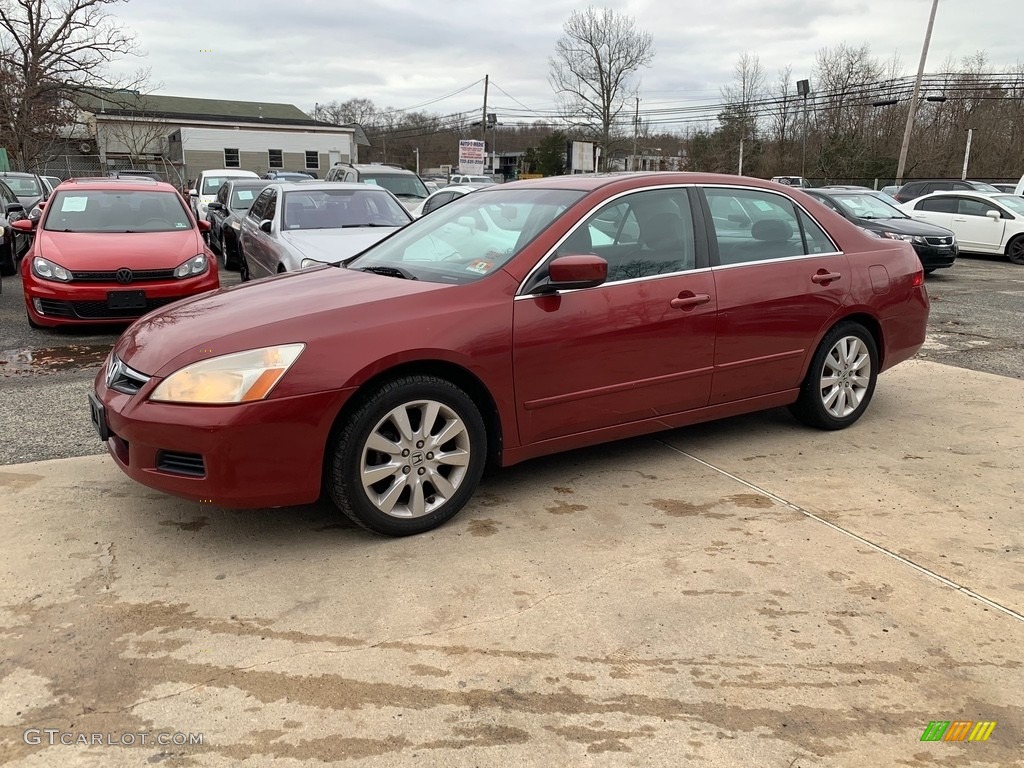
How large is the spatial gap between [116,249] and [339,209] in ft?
7.78

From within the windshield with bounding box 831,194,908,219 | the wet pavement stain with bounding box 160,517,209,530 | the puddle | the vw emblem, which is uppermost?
the windshield with bounding box 831,194,908,219

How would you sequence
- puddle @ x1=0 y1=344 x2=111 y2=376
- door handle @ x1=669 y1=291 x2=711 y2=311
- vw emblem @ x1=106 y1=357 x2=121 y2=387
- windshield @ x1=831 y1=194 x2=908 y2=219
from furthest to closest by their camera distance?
windshield @ x1=831 y1=194 x2=908 y2=219 → puddle @ x1=0 y1=344 x2=111 y2=376 → door handle @ x1=669 y1=291 x2=711 y2=311 → vw emblem @ x1=106 y1=357 x2=121 y2=387

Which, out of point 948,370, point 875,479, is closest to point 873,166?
point 948,370

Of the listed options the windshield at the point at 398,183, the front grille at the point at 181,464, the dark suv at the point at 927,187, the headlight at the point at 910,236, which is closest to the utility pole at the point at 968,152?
the dark suv at the point at 927,187

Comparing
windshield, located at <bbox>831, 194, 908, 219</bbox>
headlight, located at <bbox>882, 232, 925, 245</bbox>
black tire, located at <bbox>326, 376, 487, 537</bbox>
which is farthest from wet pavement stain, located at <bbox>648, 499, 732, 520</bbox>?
windshield, located at <bbox>831, 194, 908, 219</bbox>

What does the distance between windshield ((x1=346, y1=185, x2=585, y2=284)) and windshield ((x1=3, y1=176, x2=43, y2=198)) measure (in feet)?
51.6

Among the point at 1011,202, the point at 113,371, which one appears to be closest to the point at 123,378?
the point at 113,371

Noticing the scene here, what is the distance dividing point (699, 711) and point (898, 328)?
361 cm

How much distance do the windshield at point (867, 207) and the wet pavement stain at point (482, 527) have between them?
41.5ft

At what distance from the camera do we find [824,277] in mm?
4598

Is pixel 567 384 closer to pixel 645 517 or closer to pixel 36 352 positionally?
pixel 645 517

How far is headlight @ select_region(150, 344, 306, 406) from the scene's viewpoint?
3055 millimetres

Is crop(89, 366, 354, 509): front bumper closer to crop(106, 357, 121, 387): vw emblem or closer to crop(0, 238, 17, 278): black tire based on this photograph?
crop(106, 357, 121, 387): vw emblem

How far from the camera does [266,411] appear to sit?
9.99 feet
